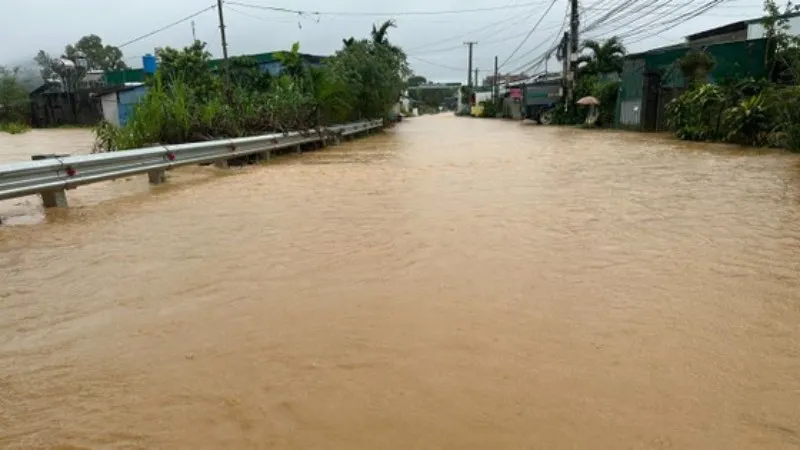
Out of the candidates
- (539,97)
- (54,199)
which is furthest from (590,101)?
(54,199)

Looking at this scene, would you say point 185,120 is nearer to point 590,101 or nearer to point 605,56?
point 590,101

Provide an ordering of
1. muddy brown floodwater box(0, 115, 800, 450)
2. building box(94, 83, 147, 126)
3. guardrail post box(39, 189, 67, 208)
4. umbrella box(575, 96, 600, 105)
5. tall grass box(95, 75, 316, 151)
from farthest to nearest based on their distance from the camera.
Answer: building box(94, 83, 147, 126)
umbrella box(575, 96, 600, 105)
tall grass box(95, 75, 316, 151)
guardrail post box(39, 189, 67, 208)
muddy brown floodwater box(0, 115, 800, 450)

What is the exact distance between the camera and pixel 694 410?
2.26 metres

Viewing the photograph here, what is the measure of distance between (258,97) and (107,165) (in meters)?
8.10

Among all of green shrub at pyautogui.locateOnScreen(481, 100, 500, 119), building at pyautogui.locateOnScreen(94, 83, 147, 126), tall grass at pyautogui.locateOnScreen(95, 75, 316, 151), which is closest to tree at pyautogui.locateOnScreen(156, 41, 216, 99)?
building at pyautogui.locateOnScreen(94, 83, 147, 126)

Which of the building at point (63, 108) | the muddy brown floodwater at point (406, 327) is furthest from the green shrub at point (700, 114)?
the building at point (63, 108)

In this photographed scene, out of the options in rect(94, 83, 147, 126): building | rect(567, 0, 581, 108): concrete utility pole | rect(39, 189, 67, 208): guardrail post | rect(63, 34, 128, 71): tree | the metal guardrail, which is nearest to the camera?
the metal guardrail

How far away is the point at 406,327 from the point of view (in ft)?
10.3

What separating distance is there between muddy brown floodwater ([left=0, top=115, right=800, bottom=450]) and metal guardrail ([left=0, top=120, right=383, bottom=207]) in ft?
1.46

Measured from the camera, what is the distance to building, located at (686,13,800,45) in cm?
2258

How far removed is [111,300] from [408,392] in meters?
2.19

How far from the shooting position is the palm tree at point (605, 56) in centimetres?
3344

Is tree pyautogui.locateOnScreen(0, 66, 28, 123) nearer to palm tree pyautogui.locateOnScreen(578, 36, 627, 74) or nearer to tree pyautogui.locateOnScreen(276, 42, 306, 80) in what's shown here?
tree pyautogui.locateOnScreen(276, 42, 306, 80)

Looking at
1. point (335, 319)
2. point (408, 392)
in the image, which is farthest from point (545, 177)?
point (408, 392)
